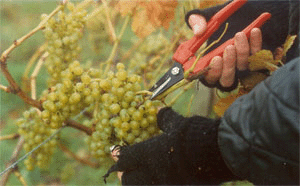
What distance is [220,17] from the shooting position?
1014 millimetres

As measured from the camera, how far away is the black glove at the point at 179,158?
787 mm

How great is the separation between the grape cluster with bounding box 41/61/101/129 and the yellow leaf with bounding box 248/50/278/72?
1.36ft

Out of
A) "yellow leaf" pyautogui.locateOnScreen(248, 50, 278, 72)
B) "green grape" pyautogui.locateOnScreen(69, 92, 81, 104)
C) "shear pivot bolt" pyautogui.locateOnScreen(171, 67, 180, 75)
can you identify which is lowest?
"yellow leaf" pyautogui.locateOnScreen(248, 50, 278, 72)

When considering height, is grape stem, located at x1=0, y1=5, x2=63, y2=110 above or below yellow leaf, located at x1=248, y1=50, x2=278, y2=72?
above

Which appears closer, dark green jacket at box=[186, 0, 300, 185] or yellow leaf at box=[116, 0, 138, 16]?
dark green jacket at box=[186, 0, 300, 185]

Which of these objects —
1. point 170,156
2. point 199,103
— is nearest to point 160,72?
point 199,103

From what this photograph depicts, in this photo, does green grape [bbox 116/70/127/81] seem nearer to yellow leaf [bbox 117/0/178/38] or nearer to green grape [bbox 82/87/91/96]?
green grape [bbox 82/87/91/96]

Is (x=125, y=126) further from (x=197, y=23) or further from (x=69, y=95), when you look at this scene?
(x=197, y=23)

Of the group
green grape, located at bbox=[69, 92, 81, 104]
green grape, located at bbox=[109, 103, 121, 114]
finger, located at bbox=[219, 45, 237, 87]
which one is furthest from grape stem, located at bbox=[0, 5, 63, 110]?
finger, located at bbox=[219, 45, 237, 87]

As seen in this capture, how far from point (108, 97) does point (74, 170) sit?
3.16 feet

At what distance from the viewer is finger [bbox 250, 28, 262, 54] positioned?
97 centimetres

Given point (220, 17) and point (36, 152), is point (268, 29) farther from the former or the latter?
point (36, 152)

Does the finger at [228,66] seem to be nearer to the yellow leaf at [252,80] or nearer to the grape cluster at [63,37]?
the yellow leaf at [252,80]

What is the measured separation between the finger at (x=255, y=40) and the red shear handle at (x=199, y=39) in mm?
100
